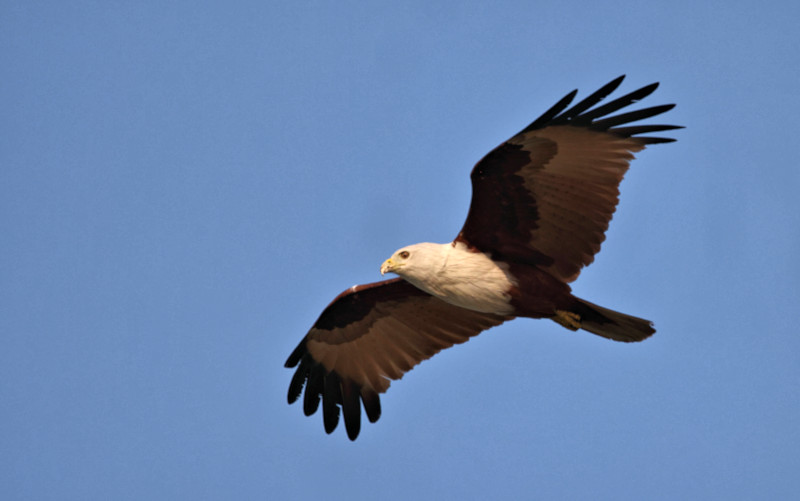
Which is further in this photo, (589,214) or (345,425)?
Answer: (345,425)

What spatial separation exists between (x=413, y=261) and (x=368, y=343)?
2191 mm

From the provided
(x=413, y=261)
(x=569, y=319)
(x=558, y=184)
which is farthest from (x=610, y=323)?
(x=413, y=261)

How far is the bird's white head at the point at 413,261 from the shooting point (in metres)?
12.1

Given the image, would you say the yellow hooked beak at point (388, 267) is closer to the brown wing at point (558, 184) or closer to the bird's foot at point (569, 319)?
the brown wing at point (558, 184)

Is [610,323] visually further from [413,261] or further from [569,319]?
[413,261]

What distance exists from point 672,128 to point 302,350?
18.3 ft

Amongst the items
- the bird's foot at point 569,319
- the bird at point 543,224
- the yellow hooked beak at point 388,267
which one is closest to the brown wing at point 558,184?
the bird at point 543,224

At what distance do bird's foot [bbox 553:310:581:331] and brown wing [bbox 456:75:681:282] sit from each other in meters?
0.41

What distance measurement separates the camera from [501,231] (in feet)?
40.7

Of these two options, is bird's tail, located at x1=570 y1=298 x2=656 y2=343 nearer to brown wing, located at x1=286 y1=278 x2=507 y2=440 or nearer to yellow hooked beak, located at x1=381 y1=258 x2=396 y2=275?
brown wing, located at x1=286 y1=278 x2=507 y2=440

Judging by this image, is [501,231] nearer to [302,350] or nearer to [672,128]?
[672,128]

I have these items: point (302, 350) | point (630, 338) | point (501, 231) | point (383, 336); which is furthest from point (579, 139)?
point (302, 350)

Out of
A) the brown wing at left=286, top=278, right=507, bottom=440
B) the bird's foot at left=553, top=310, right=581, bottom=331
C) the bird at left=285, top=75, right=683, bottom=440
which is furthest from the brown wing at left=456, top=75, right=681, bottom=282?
the brown wing at left=286, top=278, right=507, bottom=440

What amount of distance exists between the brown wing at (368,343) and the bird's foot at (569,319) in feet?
3.63
